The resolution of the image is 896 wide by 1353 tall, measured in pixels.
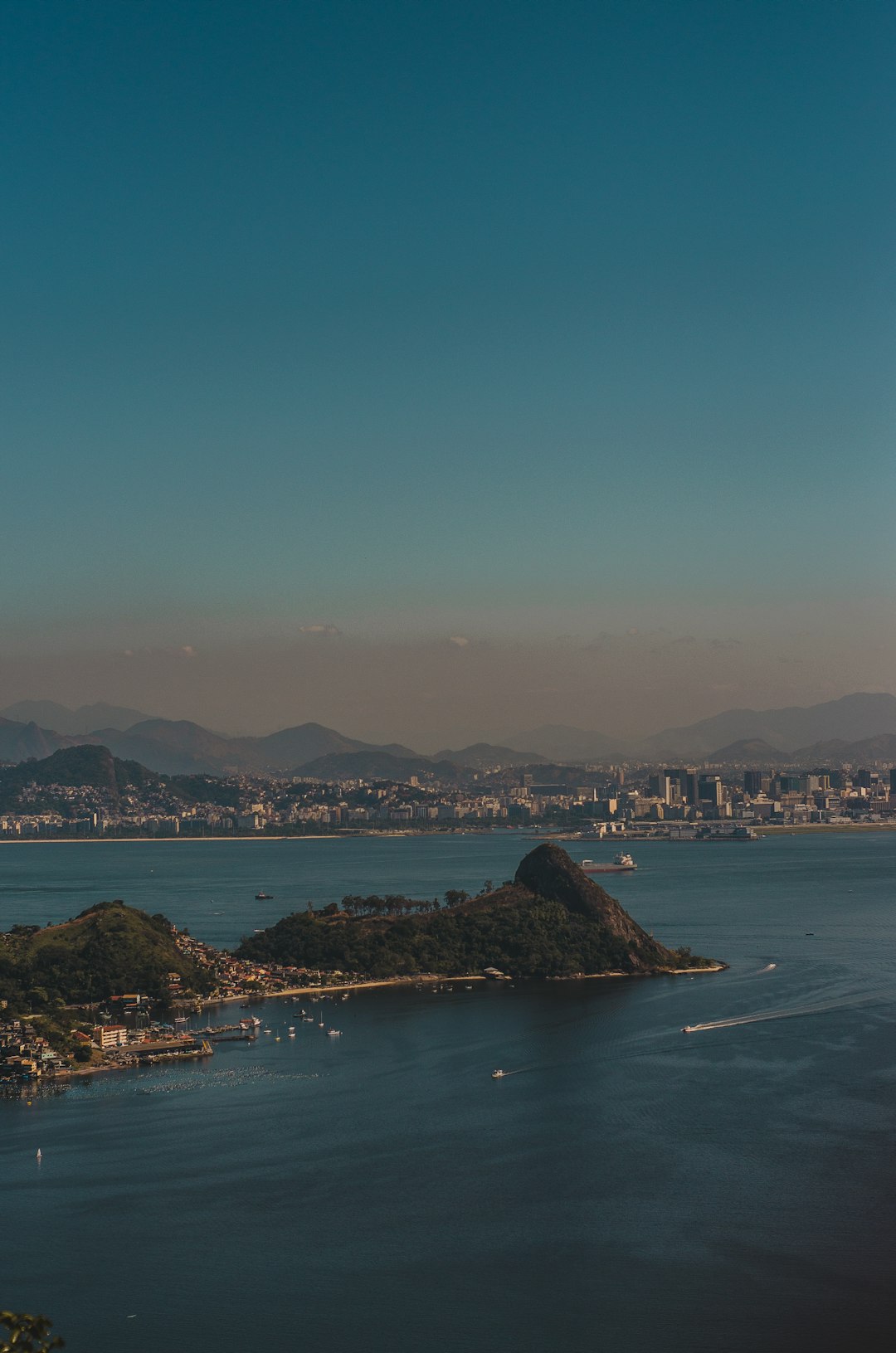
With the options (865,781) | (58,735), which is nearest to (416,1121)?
(865,781)

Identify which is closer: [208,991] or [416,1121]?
[416,1121]

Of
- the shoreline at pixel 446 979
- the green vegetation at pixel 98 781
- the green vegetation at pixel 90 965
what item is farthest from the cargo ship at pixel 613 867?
the green vegetation at pixel 98 781

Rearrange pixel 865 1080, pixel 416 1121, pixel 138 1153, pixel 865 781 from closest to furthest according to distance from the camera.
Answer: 1. pixel 138 1153
2. pixel 416 1121
3. pixel 865 1080
4. pixel 865 781

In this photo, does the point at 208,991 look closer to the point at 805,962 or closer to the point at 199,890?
the point at 805,962

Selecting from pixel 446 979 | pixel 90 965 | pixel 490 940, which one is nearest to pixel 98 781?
pixel 490 940

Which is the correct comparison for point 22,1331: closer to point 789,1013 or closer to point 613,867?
point 789,1013

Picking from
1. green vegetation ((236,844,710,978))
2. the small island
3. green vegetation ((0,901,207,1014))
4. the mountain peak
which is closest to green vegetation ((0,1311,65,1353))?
the small island

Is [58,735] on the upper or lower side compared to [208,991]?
upper
